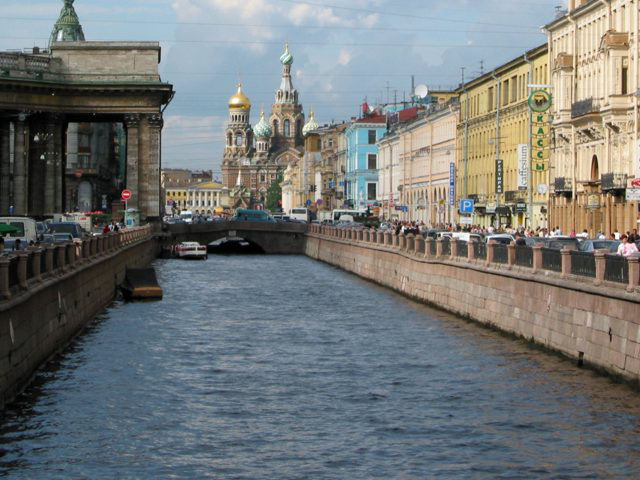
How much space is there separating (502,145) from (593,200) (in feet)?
95.8

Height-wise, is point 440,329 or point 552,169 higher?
point 552,169

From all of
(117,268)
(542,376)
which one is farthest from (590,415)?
(117,268)

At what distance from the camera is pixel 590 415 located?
27891 millimetres

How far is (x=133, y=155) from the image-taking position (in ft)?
331

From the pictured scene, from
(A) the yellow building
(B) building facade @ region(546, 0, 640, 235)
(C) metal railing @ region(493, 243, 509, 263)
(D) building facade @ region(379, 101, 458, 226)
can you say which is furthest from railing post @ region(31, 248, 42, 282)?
(D) building facade @ region(379, 101, 458, 226)

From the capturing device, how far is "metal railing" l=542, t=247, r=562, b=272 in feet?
121

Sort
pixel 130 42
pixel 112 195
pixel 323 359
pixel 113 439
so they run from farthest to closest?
1. pixel 112 195
2. pixel 130 42
3. pixel 323 359
4. pixel 113 439

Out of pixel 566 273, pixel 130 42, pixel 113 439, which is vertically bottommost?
pixel 113 439

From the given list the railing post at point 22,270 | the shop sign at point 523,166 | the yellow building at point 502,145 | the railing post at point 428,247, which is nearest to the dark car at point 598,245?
the railing post at point 428,247

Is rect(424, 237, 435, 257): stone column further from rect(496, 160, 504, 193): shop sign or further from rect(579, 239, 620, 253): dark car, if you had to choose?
rect(496, 160, 504, 193): shop sign

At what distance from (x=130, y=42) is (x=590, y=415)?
75.8m

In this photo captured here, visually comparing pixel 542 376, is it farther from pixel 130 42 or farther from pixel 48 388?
pixel 130 42

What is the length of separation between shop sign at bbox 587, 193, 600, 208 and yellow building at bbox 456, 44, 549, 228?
13.0ft

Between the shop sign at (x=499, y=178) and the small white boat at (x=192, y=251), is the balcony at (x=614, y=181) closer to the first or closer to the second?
the shop sign at (x=499, y=178)
